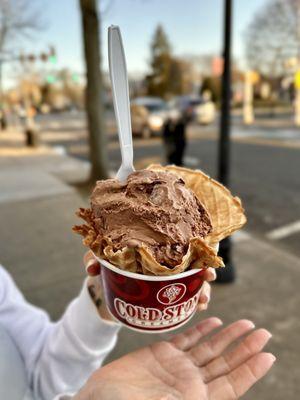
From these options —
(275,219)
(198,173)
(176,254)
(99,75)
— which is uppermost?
(99,75)

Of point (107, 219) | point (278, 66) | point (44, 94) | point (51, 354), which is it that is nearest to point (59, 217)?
point (51, 354)

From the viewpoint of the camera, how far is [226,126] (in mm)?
3988

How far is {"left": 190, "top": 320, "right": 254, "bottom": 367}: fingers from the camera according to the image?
146 cm

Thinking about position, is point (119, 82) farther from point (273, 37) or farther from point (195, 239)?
point (273, 37)

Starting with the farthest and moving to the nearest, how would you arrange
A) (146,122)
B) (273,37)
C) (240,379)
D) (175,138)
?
(273,37) < (146,122) < (175,138) < (240,379)

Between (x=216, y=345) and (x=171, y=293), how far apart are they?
384mm

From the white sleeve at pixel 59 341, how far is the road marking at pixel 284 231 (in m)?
4.14

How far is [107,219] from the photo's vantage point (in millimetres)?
1354

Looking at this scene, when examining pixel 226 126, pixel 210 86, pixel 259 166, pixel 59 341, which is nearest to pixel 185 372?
pixel 59 341

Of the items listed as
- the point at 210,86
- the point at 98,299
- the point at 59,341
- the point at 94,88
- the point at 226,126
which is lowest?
the point at 59,341

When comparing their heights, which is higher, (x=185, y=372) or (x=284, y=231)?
(x=185, y=372)

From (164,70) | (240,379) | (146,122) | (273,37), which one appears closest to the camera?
(240,379)

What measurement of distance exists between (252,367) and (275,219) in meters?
4.99

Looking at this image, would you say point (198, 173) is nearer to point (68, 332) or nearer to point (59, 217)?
point (68, 332)
